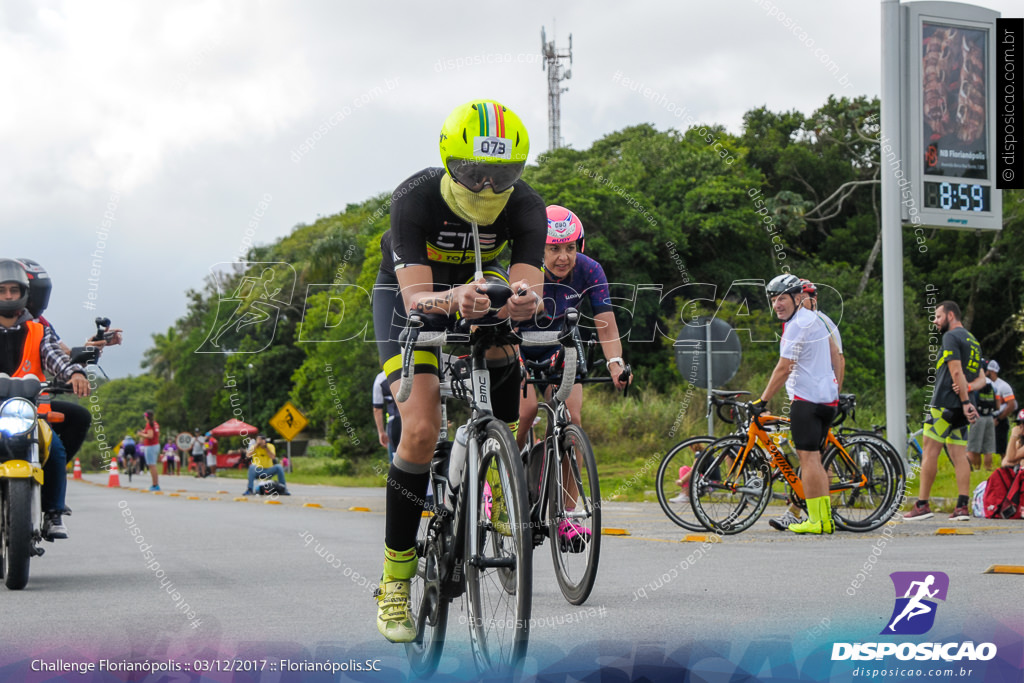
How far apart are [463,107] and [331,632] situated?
8.10 feet

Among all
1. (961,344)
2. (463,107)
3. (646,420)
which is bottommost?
(646,420)

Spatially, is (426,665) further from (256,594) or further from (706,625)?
(256,594)

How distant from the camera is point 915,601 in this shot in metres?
5.08

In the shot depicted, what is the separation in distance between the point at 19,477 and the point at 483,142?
4.27 m

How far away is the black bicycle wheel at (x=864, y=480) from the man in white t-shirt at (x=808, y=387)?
33 centimetres

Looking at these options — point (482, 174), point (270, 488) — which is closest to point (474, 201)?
point (482, 174)

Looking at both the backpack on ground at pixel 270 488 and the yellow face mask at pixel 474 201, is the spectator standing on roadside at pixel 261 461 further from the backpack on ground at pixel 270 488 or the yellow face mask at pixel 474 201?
the yellow face mask at pixel 474 201

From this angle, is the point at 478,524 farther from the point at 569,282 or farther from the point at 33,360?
the point at 33,360

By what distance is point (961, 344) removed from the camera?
1153cm

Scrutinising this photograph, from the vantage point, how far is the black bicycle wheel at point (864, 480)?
10.4m

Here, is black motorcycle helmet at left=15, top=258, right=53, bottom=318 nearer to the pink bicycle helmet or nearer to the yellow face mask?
the pink bicycle helmet

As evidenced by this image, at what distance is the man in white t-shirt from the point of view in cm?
986

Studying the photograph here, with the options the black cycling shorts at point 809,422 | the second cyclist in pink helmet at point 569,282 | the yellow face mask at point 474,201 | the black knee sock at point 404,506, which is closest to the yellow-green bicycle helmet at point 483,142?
the yellow face mask at point 474,201

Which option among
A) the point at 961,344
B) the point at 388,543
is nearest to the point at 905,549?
the point at 961,344
